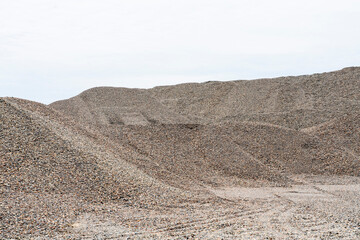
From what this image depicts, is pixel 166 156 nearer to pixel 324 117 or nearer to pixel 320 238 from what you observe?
pixel 320 238

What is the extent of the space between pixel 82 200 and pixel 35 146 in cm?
251

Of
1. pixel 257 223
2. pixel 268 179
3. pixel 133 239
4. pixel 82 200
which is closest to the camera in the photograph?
pixel 133 239

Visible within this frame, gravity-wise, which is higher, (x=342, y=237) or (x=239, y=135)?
(x=239, y=135)

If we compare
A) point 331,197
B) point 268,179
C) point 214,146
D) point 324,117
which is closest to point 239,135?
point 214,146

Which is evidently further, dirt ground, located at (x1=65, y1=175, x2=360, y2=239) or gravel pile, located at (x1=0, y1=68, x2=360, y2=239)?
gravel pile, located at (x1=0, y1=68, x2=360, y2=239)

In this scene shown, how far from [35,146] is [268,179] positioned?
6638 mm

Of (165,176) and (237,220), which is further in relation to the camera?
(165,176)

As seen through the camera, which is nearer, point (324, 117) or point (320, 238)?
point (320, 238)

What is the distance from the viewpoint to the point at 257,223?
7816 millimetres

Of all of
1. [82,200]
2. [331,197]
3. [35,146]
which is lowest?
[331,197]

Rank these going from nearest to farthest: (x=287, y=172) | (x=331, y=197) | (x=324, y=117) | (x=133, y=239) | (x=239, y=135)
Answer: (x=133, y=239)
(x=331, y=197)
(x=287, y=172)
(x=239, y=135)
(x=324, y=117)

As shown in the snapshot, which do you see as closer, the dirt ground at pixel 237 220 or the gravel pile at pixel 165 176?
the dirt ground at pixel 237 220

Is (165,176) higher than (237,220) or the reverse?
higher

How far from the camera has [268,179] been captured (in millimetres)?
13469
